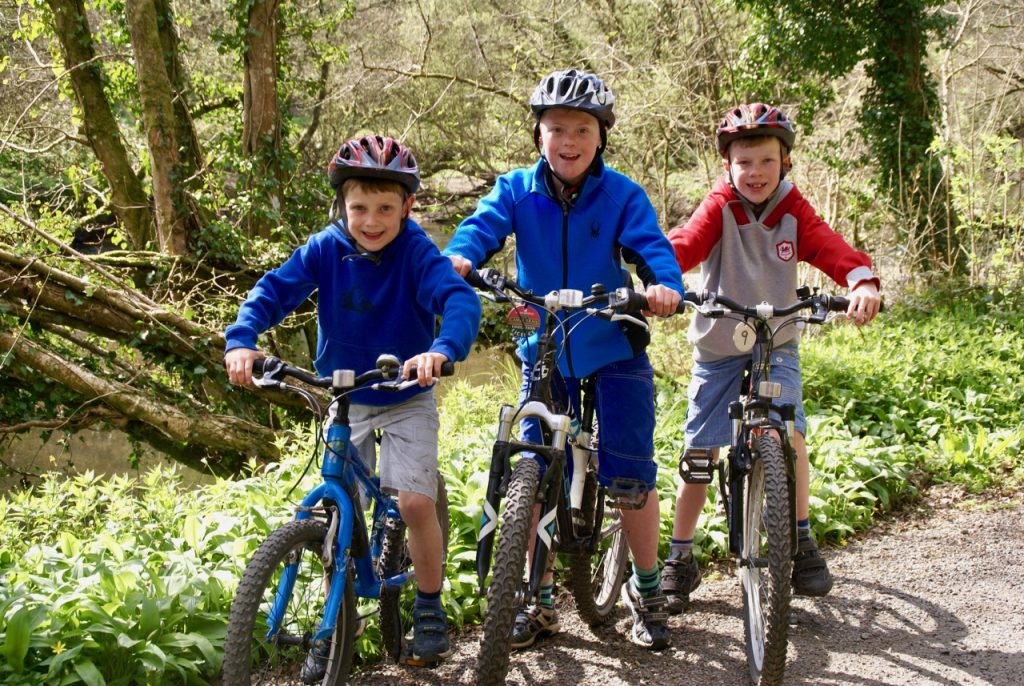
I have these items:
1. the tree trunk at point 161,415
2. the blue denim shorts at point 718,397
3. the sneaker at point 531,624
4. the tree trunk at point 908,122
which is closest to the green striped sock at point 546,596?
the sneaker at point 531,624

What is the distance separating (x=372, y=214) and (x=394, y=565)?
1331 mm

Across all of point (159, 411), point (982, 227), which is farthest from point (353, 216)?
point (982, 227)

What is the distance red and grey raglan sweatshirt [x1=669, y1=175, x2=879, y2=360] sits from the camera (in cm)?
426

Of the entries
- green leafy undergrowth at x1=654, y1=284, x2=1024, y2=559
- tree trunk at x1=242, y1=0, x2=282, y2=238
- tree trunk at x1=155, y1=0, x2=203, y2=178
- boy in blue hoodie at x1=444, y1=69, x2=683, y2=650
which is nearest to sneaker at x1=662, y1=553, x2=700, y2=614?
green leafy undergrowth at x1=654, y1=284, x2=1024, y2=559

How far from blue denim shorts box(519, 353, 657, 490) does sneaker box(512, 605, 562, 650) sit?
667 millimetres

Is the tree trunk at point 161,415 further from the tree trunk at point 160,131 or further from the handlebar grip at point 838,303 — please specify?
the handlebar grip at point 838,303

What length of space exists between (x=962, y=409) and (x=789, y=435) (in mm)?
4075

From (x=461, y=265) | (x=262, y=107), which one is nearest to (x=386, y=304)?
(x=461, y=265)

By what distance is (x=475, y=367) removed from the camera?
1281 centimetres

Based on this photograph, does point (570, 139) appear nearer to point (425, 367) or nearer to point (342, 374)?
point (425, 367)

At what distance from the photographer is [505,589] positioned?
311cm

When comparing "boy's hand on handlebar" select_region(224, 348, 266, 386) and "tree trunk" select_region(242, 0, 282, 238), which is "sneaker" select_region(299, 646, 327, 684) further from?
"tree trunk" select_region(242, 0, 282, 238)

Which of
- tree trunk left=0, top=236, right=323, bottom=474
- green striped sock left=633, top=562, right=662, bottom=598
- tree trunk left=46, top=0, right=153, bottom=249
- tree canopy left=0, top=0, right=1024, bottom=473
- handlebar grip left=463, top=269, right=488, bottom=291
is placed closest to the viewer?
handlebar grip left=463, top=269, right=488, bottom=291

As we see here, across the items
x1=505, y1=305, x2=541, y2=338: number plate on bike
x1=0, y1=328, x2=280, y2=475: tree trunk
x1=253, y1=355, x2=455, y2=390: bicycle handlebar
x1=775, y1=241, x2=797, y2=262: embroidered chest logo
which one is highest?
x1=775, y1=241, x2=797, y2=262: embroidered chest logo
